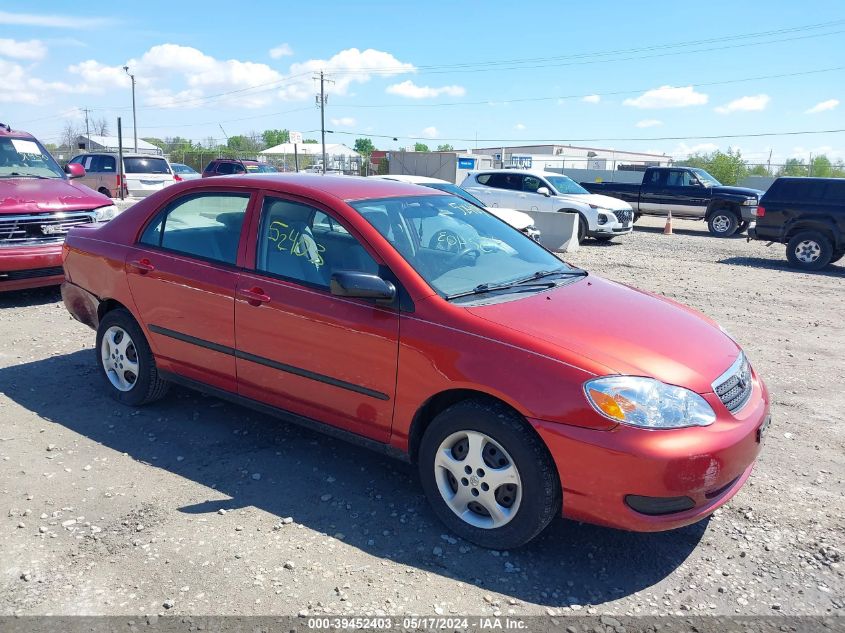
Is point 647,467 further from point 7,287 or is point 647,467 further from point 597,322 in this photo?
point 7,287

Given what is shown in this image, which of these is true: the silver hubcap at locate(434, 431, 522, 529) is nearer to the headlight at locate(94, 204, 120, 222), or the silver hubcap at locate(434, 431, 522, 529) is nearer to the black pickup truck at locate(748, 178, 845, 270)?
the headlight at locate(94, 204, 120, 222)

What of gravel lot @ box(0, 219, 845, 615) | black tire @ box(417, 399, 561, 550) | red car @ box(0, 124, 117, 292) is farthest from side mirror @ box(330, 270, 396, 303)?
red car @ box(0, 124, 117, 292)

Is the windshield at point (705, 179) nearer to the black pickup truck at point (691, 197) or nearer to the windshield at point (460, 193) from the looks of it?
the black pickup truck at point (691, 197)

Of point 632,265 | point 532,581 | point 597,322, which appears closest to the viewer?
point 532,581

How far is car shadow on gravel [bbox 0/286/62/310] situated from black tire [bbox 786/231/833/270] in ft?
42.0

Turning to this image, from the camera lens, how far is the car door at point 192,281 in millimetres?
4250

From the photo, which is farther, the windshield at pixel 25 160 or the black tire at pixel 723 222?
the black tire at pixel 723 222

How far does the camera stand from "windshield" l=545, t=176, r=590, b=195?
1695cm

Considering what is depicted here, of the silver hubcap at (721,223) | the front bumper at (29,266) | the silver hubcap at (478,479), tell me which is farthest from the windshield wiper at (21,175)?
the silver hubcap at (721,223)

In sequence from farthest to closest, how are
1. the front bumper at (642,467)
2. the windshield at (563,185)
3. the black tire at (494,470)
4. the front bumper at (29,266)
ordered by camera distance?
the windshield at (563,185) → the front bumper at (29,266) → the black tire at (494,470) → the front bumper at (642,467)

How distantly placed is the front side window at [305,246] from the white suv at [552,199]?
42.6ft

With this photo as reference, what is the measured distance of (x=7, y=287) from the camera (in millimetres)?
7613

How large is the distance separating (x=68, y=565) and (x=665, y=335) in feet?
10.1

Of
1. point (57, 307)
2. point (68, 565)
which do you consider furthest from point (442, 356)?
point (57, 307)
